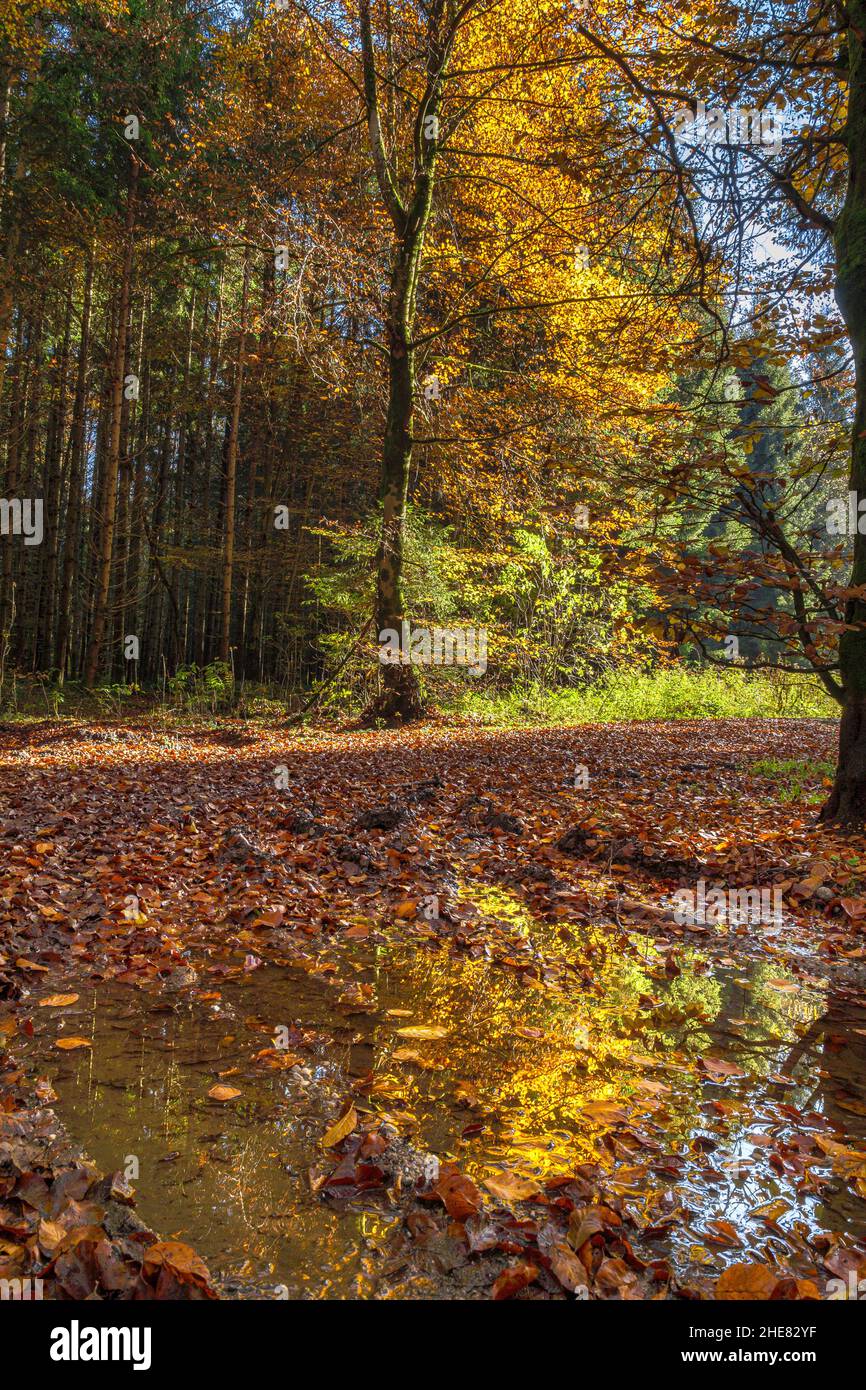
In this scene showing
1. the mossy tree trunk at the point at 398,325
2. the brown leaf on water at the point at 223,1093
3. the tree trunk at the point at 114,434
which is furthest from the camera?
the tree trunk at the point at 114,434

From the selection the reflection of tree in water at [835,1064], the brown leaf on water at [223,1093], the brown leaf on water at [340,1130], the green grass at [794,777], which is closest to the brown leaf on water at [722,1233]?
the reflection of tree in water at [835,1064]

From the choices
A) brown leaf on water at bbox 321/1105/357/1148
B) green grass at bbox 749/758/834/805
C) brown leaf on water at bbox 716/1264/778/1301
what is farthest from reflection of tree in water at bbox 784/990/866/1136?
green grass at bbox 749/758/834/805

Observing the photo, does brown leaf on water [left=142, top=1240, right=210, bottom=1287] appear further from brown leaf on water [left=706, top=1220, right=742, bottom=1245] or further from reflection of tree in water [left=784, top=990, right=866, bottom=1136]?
reflection of tree in water [left=784, top=990, right=866, bottom=1136]

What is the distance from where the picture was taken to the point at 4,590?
15.9 m

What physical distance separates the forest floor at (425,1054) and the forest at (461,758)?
0.05ft

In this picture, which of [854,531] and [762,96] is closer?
[854,531]

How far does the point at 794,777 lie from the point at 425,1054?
6418 mm

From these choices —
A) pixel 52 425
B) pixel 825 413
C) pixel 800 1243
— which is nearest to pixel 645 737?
pixel 825 413

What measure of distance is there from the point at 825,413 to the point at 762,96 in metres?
5.50

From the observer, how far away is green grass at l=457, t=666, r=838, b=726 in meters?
15.1

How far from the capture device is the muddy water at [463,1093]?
1812 millimetres

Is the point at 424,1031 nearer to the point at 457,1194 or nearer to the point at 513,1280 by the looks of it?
the point at 457,1194

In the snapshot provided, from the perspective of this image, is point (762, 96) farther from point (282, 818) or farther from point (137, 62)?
point (137, 62)

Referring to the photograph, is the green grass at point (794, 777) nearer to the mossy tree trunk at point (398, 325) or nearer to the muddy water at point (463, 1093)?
the muddy water at point (463, 1093)
